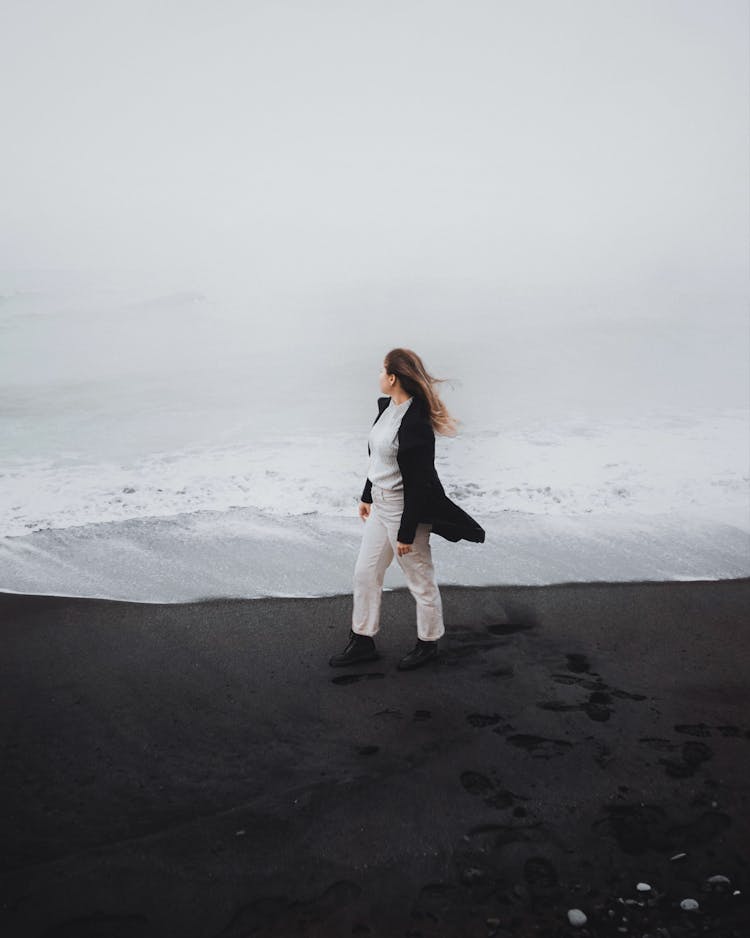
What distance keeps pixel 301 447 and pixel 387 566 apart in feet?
22.6

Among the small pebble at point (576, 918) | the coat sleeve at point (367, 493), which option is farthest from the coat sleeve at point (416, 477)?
the small pebble at point (576, 918)

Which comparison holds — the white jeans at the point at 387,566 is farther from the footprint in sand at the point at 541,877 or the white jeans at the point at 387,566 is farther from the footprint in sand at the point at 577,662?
the footprint in sand at the point at 541,877

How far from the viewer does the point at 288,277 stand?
14133 mm

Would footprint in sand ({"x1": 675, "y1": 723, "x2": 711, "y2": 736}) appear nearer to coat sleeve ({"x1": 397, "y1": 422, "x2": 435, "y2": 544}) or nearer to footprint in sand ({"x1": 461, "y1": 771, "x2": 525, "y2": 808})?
footprint in sand ({"x1": 461, "y1": 771, "x2": 525, "y2": 808})

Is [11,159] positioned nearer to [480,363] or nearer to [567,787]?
[480,363]

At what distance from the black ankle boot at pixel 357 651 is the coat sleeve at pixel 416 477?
0.61 m

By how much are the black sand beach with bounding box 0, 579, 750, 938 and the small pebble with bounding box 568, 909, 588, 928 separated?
0.02 meters

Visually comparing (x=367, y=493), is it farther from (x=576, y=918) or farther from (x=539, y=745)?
(x=576, y=918)

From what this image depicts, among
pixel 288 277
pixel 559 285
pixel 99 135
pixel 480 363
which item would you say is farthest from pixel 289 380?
pixel 559 285

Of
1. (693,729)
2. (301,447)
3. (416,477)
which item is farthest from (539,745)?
(301,447)

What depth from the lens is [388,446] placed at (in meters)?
3.55

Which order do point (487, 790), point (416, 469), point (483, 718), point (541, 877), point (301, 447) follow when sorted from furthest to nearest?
point (301, 447)
point (416, 469)
point (483, 718)
point (487, 790)
point (541, 877)

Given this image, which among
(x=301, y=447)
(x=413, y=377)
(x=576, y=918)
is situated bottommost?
(x=301, y=447)

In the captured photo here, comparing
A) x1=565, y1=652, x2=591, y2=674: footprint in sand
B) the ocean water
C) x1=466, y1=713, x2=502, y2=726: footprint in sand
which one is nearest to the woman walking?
x1=466, y1=713, x2=502, y2=726: footprint in sand
